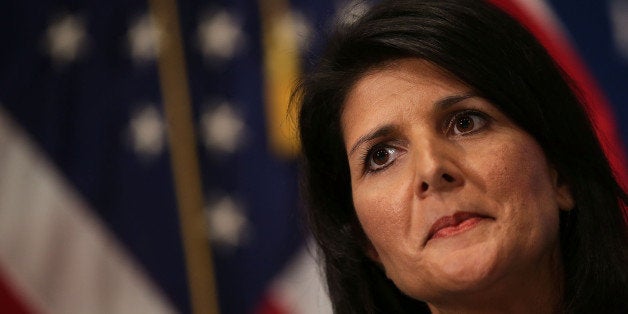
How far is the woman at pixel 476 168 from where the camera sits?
0.80 metres

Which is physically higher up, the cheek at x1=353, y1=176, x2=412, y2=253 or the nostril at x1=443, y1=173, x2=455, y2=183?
the nostril at x1=443, y1=173, x2=455, y2=183

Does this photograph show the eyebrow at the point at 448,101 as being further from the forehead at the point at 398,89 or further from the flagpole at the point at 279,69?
the flagpole at the point at 279,69

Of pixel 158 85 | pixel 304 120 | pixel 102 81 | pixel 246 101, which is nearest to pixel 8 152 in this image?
pixel 102 81

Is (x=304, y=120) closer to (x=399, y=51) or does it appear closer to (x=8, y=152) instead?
(x=399, y=51)

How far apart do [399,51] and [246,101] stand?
2.49ft

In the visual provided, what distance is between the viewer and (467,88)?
88 centimetres

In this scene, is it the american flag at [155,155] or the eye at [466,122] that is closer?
the eye at [466,122]

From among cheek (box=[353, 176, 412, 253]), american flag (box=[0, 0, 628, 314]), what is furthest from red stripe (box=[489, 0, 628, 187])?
cheek (box=[353, 176, 412, 253])

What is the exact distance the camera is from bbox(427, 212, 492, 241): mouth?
78 centimetres

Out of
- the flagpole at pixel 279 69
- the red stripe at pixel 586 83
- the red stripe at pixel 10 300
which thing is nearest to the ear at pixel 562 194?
the red stripe at pixel 586 83

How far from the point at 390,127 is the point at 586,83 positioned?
2.08ft

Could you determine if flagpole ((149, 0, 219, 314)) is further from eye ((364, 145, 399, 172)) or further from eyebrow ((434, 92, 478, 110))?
eyebrow ((434, 92, 478, 110))

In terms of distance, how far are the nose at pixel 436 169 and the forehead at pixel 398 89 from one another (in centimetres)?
6

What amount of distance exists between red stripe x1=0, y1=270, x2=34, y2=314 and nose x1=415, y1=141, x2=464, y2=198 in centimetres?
122
